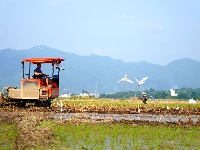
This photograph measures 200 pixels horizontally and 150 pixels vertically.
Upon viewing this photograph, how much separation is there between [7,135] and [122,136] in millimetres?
4176

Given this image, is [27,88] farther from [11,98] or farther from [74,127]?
[74,127]

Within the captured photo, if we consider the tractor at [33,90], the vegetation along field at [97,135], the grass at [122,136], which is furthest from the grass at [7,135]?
the tractor at [33,90]

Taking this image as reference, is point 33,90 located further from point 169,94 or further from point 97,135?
point 169,94

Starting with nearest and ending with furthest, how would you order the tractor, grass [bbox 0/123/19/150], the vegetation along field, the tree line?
grass [bbox 0/123/19/150] → the vegetation along field → the tractor → the tree line

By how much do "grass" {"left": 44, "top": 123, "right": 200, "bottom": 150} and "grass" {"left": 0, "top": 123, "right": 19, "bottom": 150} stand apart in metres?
1.40

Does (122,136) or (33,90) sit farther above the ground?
(33,90)

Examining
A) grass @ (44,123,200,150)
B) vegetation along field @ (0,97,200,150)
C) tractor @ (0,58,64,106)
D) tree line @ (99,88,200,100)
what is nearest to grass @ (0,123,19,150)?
vegetation along field @ (0,97,200,150)

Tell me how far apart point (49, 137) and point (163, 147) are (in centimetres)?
389

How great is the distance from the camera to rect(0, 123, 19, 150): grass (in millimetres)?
11397

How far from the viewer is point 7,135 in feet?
44.4

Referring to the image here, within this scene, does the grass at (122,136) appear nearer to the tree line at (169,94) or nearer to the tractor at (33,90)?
the tractor at (33,90)

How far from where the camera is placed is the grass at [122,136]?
1212cm

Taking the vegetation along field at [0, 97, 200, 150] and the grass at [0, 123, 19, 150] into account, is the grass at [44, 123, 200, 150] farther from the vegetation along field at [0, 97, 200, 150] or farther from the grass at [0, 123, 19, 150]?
the grass at [0, 123, 19, 150]

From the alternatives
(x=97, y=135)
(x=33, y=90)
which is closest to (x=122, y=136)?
(x=97, y=135)
